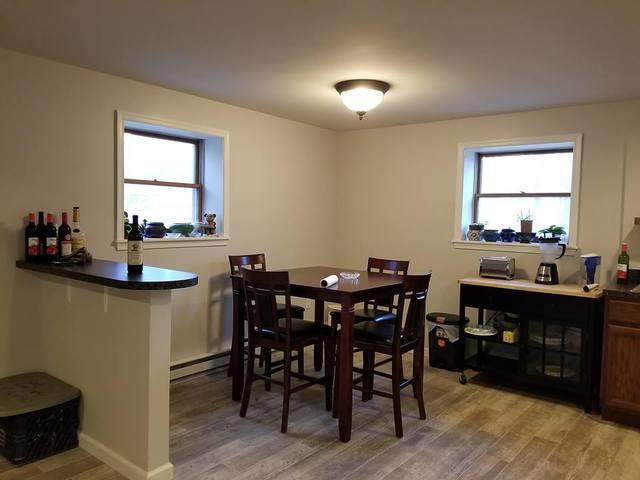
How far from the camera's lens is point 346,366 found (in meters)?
2.79

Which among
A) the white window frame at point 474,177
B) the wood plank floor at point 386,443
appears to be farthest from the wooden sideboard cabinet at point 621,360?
the white window frame at point 474,177

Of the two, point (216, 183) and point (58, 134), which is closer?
point (58, 134)

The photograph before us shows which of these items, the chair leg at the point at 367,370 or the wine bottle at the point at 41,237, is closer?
the wine bottle at the point at 41,237

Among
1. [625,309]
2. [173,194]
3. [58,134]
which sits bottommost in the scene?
[625,309]

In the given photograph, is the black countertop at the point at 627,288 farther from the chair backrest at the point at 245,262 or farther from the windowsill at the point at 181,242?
the windowsill at the point at 181,242

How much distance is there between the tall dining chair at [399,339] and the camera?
2.88 metres

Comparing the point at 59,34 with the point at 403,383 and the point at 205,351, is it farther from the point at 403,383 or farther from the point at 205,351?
the point at 403,383

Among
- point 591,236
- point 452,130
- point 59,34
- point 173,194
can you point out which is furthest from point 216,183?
point 591,236

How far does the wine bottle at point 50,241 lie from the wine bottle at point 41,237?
1 cm

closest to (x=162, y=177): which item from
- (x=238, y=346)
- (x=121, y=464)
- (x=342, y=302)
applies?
(x=238, y=346)

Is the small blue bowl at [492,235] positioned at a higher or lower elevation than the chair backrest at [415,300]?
higher

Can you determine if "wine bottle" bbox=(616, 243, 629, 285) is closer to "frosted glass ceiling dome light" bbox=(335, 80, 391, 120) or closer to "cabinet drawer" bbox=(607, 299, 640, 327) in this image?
"cabinet drawer" bbox=(607, 299, 640, 327)

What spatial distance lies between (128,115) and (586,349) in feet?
11.8

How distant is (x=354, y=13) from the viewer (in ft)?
7.32
